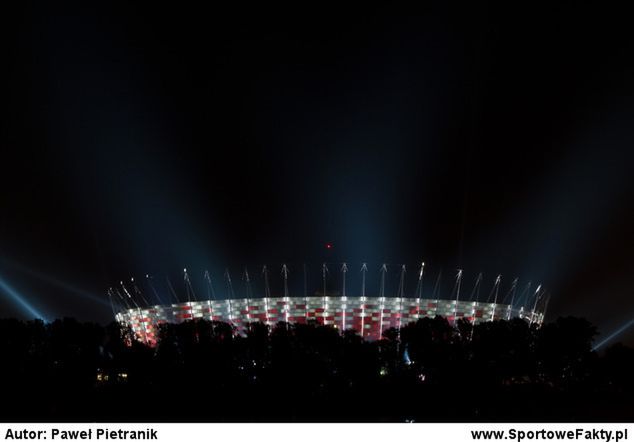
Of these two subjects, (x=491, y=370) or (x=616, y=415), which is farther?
(x=491, y=370)

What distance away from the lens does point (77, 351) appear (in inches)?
1857

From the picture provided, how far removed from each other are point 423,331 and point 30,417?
2428 cm

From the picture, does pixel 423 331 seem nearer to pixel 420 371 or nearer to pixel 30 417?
pixel 420 371

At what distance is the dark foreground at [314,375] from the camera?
4062 cm

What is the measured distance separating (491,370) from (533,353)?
3785 mm

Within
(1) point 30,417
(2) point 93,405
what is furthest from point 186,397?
(1) point 30,417

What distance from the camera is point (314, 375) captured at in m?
43.2

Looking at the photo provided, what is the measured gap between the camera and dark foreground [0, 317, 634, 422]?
4062cm
